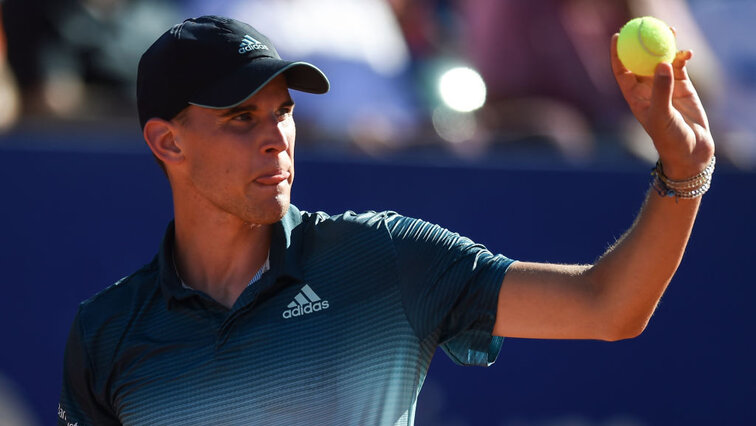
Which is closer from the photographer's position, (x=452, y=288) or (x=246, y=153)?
(x=452, y=288)

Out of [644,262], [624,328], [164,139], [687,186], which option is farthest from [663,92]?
[164,139]

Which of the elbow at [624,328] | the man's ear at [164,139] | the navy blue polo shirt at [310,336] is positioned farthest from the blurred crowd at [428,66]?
the elbow at [624,328]

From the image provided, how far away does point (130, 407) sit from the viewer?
7.32ft

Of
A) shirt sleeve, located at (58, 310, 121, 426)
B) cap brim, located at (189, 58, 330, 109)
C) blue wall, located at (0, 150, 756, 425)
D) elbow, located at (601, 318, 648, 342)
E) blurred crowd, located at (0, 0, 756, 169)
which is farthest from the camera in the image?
blurred crowd, located at (0, 0, 756, 169)

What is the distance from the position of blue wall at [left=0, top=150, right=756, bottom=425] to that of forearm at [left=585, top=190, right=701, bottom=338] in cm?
221

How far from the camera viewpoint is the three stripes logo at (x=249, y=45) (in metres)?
2.29

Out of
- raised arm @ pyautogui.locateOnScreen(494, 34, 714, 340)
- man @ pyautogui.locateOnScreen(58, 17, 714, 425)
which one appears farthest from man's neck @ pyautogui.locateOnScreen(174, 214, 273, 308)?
raised arm @ pyautogui.locateOnScreen(494, 34, 714, 340)

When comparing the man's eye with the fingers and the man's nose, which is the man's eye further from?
the fingers

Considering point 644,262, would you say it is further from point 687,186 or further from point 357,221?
point 357,221

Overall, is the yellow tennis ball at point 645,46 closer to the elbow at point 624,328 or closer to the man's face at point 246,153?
the elbow at point 624,328

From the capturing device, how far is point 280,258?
2.28 metres

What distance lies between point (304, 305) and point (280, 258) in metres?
0.14

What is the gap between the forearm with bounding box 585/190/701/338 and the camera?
183cm

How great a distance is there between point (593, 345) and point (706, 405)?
0.59 metres
